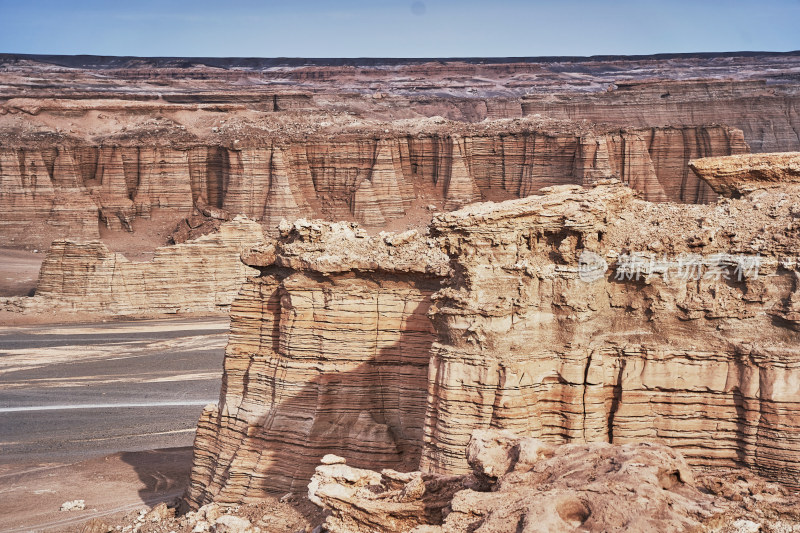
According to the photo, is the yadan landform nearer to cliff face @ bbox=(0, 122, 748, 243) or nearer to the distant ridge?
cliff face @ bbox=(0, 122, 748, 243)

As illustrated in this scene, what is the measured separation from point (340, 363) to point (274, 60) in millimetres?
120910

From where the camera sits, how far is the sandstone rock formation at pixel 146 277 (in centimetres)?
4462

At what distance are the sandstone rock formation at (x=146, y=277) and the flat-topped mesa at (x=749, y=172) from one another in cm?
3451

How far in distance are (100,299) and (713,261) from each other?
124 ft

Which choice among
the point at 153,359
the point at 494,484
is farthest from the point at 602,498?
the point at 153,359

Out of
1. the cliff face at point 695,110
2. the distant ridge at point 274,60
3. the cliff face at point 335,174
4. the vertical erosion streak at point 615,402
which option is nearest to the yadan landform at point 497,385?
the vertical erosion streak at point 615,402

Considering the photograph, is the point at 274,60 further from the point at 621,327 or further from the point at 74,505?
the point at 621,327

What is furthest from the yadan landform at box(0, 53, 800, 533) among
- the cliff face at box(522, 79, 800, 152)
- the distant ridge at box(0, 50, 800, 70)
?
the distant ridge at box(0, 50, 800, 70)

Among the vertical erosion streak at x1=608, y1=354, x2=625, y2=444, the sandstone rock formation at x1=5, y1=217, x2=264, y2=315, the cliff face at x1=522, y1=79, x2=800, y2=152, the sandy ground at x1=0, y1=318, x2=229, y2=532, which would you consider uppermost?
the cliff face at x1=522, y1=79, x2=800, y2=152

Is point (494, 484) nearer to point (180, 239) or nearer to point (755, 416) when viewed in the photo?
point (755, 416)

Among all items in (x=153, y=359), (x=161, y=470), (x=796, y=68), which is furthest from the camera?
(x=796, y=68)

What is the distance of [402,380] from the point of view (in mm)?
14375

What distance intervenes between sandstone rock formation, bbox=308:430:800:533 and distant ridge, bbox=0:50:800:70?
4424 inches

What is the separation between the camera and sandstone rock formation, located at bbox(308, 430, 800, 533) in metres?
7.68
